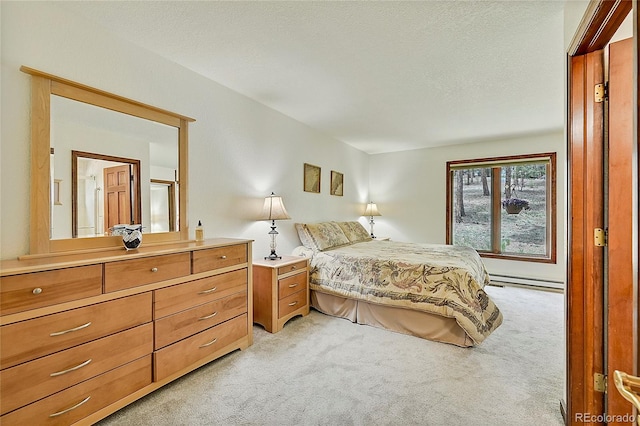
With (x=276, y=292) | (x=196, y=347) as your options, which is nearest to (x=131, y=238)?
(x=196, y=347)

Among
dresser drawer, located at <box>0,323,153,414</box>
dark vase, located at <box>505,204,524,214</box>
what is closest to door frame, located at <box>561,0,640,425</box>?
dresser drawer, located at <box>0,323,153,414</box>

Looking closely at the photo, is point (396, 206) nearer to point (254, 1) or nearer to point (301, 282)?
point (301, 282)

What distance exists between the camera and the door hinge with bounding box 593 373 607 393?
1.45m

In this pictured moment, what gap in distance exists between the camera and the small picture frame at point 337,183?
4.79m

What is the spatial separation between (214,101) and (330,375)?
2.59m

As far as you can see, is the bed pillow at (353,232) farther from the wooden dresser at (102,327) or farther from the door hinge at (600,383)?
the door hinge at (600,383)

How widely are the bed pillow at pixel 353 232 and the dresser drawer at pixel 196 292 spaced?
221 centimetres

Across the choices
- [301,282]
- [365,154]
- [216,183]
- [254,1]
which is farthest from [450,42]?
[365,154]

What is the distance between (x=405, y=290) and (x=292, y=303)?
1140mm

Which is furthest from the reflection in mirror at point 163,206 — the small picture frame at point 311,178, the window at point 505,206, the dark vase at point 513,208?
the dark vase at point 513,208

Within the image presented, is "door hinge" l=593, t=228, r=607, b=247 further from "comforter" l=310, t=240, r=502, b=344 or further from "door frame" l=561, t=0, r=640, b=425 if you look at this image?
"comforter" l=310, t=240, r=502, b=344

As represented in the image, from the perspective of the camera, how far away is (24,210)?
65.7 inches

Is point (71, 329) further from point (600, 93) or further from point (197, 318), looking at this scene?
point (600, 93)

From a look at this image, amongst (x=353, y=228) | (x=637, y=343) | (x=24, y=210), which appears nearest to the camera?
(x=637, y=343)
